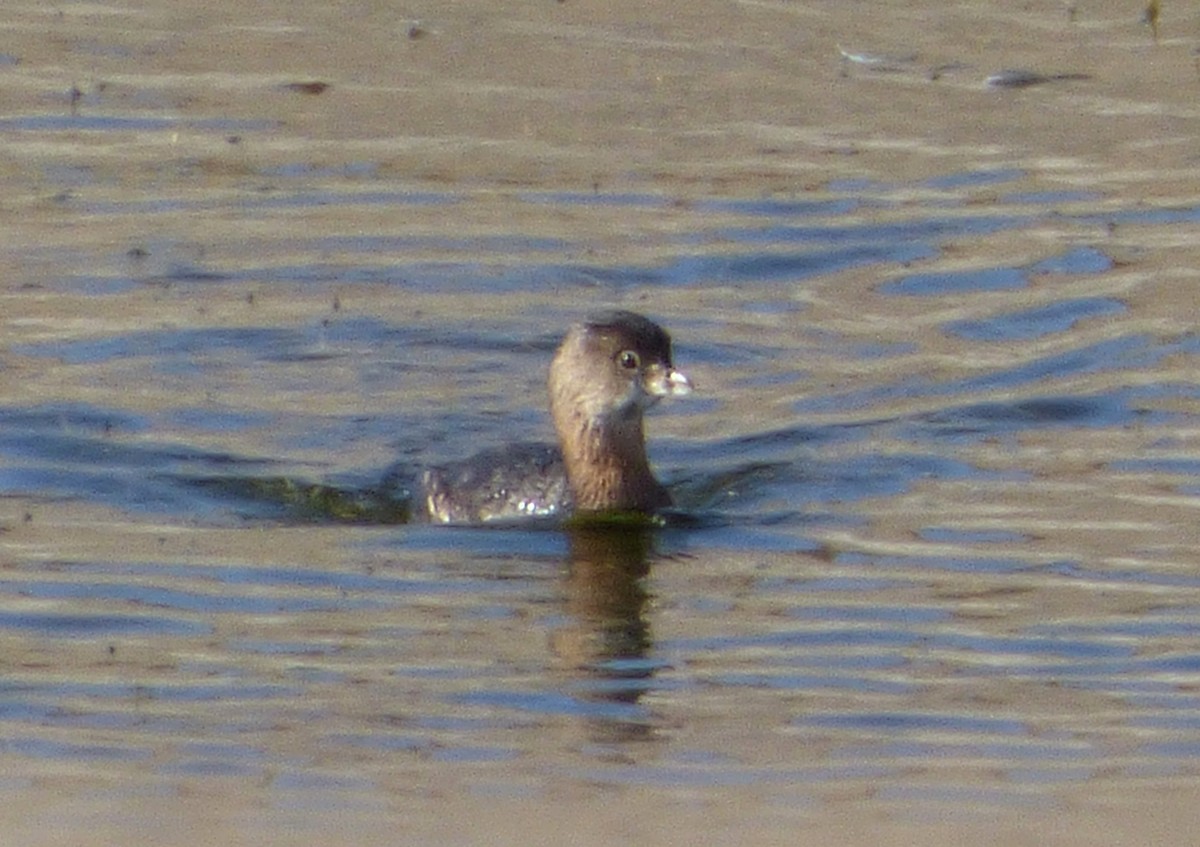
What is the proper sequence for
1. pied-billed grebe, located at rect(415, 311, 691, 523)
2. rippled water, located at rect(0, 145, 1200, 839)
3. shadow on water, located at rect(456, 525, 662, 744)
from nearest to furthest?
rippled water, located at rect(0, 145, 1200, 839) < shadow on water, located at rect(456, 525, 662, 744) < pied-billed grebe, located at rect(415, 311, 691, 523)

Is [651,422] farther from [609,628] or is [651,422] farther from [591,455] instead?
[609,628]

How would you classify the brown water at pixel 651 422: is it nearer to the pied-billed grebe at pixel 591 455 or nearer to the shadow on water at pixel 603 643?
the shadow on water at pixel 603 643

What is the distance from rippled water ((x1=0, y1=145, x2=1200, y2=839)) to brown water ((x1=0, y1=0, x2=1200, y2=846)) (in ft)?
0.09

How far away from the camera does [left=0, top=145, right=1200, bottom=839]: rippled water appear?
25.0 feet

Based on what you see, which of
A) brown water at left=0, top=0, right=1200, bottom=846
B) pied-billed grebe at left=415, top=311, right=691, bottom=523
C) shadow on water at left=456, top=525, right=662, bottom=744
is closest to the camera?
brown water at left=0, top=0, right=1200, bottom=846

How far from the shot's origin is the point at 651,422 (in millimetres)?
12711

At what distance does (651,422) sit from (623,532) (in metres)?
1.93

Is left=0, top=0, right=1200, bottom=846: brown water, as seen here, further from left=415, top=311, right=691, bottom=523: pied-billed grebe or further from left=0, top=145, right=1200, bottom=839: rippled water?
left=415, top=311, right=691, bottom=523: pied-billed grebe

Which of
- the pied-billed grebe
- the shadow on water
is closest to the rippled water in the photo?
the shadow on water

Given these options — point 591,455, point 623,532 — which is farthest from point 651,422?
point 623,532

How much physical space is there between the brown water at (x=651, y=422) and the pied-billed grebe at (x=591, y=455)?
0.32 meters

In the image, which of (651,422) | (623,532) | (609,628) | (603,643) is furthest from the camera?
(651,422)

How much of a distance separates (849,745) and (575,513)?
12.0 feet

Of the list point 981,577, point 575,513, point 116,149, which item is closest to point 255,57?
point 116,149
